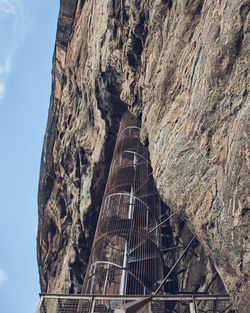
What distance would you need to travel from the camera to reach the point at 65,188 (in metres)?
18.3

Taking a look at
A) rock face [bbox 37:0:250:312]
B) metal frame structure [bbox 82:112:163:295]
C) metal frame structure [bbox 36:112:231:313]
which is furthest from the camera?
metal frame structure [bbox 82:112:163:295]

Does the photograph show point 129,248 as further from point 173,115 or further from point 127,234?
point 173,115

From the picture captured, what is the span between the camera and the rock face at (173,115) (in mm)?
4574

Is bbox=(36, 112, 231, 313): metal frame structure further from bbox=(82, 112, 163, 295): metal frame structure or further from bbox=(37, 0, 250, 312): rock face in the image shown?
bbox=(37, 0, 250, 312): rock face

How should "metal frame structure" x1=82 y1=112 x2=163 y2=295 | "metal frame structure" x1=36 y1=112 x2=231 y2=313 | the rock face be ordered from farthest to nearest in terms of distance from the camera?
1. "metal frame structure" x1=82 y1=112 x2=163 y2=295
2. "metal frame structure" x1=36 y1=112 x2=231 y2=313
3. the rock face

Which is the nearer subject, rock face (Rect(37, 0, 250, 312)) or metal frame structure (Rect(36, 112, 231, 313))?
rock face (Rect(37, 0, 250, 312))

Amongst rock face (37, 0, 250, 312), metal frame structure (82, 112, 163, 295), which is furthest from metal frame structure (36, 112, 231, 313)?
rock face (37, 0, 250, 312)

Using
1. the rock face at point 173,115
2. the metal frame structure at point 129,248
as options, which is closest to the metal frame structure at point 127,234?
the metal frame structure at point 129,248

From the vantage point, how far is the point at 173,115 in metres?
6.94

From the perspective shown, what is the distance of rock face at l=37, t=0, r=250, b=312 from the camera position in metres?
4.57

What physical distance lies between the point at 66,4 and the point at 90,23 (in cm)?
614

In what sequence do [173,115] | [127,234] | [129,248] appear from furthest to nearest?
[127,234] < [129,248] < [173,115]

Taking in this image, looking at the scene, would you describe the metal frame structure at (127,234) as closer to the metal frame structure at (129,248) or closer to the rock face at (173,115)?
the metal frame structure at (129,248)

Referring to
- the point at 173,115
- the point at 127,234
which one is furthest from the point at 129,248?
the point at 173,115
